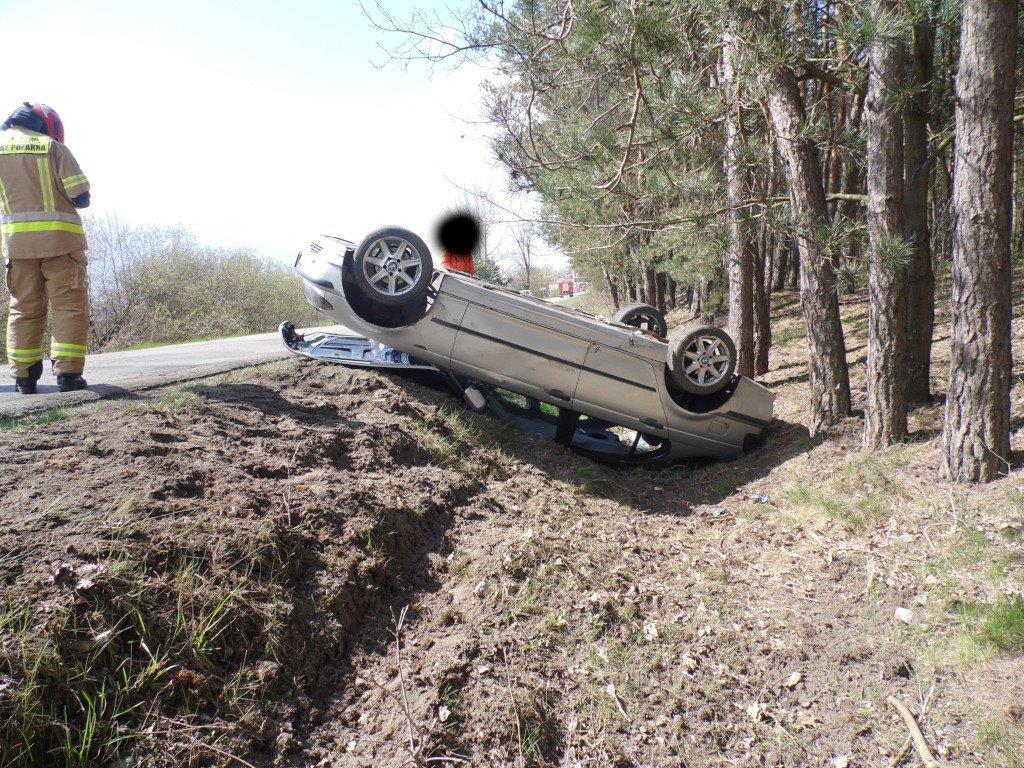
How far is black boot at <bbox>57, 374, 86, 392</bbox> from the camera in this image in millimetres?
5020

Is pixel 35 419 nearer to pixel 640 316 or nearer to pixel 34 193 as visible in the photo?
pixel 34 193

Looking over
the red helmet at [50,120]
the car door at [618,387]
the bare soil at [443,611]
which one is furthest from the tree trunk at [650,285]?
the red helmet at [50,120]

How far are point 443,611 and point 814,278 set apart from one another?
4.36 metres

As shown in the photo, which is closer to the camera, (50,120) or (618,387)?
(50,120)

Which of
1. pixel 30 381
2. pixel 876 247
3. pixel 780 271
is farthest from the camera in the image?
pixel 780 271

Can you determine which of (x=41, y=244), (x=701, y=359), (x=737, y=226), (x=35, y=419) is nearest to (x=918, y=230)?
(x=737, y=226)

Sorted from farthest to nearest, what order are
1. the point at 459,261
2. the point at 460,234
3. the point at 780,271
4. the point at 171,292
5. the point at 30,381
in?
1. the point at 171,292
2. the point at 780,271
3. the point at 459,261
4. the point at 460,234
5. the point at 30,381

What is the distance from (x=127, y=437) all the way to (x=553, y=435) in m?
3.97

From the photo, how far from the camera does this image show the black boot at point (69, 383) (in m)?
5.02

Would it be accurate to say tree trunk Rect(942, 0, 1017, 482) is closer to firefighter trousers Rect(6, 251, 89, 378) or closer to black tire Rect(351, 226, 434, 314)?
black tire Rect(351, 226, 434, 314)

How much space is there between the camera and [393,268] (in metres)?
5.74

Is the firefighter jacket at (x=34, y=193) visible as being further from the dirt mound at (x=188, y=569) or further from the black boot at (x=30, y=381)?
the dirt mound at (x=188, y=569)

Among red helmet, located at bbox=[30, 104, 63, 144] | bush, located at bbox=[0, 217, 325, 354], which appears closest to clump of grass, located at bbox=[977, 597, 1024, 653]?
red helmet, located at bbox=[30, 104, 63, 144]

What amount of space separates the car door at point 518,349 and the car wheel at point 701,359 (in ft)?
2.84
